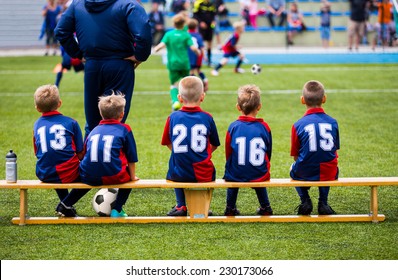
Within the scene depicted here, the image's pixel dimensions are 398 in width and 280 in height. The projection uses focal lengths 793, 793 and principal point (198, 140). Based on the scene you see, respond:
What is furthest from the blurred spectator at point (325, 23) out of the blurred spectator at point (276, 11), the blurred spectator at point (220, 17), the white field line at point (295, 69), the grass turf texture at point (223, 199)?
the grass turf texture at point (223, 199)

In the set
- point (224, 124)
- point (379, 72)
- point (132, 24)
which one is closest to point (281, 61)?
point (379, 72)

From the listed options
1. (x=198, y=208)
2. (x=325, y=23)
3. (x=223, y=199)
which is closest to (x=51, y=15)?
(x=325, y=23)

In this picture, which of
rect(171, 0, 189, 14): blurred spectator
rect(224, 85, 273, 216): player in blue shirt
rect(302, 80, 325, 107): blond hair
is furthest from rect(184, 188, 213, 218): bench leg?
rect(171, 0, 189, 14): blurred spectator

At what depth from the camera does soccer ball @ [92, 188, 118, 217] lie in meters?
6.91

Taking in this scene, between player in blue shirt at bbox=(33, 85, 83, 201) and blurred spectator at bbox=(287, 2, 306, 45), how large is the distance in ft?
84.0

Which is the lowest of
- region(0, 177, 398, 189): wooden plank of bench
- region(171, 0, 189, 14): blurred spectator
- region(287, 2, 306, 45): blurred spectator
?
region(0, 177, 398, 189): wooden plank of bench

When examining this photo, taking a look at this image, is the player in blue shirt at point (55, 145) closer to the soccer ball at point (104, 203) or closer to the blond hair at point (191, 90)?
the soccer ball at point (104, 203)

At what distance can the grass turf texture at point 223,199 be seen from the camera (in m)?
5.96

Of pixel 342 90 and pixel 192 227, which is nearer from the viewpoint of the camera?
pixel 192 227

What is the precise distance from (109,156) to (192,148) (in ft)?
2.33

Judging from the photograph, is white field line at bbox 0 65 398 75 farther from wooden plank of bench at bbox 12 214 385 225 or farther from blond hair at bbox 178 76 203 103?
wooden plank of bench at bbox 12 214 385 225

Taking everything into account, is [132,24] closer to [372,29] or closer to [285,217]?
[285,217]

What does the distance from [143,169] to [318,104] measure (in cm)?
292

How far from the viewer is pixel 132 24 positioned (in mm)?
7516
